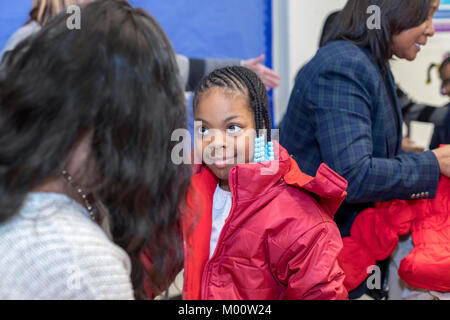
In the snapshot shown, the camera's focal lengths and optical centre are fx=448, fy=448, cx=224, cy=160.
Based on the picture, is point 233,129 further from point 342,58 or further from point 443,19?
point 443,19

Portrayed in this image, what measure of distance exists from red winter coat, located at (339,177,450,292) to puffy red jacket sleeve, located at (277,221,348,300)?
28cm

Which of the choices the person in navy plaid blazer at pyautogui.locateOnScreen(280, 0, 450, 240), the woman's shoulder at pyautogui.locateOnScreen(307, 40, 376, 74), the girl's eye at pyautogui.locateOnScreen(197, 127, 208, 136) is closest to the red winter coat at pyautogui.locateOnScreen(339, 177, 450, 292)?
the person in navy plaid blazer at pyautogui.locateOnScreen(280, 0, 450, 240)

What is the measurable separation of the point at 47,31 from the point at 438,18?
1766mm

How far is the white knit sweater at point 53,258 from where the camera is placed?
0.61 metres

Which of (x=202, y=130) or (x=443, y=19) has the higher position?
(x=443, y=19)

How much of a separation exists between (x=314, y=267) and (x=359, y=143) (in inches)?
13.4

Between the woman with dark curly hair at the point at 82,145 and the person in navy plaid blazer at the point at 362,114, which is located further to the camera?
the person in navy plaid blazer at the point at 362,114

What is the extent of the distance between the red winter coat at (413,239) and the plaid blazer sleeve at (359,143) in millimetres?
71

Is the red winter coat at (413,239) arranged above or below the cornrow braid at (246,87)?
below

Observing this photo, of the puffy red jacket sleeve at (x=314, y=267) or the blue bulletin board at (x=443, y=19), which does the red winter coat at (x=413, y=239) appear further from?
the blue bulletin board at (x=443, y=19)

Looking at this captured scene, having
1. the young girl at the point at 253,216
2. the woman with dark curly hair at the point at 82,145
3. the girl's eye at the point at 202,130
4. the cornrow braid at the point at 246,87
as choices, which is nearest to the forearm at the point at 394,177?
the young girl at the point at 253,216

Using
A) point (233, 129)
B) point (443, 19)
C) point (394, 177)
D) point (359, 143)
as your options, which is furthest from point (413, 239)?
point (443, 19)

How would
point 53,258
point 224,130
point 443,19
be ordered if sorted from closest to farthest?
point 53,258, point 224,130, point 443,19

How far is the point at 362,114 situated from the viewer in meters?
1.09
